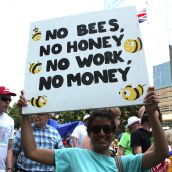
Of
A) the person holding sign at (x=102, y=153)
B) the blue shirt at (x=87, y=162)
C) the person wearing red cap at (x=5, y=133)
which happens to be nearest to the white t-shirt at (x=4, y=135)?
the person wearing red cap at (x=5, y=133)

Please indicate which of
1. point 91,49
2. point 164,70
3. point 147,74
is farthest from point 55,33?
point 164,70

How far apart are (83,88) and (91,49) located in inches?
13.6

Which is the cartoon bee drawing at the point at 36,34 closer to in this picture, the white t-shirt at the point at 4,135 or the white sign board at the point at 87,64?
the white sign board at the point at 87,64

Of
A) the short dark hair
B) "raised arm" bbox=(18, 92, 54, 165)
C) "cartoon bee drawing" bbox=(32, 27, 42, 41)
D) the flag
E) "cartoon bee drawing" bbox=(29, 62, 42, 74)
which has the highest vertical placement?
the flag

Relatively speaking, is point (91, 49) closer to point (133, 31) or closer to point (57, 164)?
point (133, 31)

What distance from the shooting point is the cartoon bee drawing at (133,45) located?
327 cm

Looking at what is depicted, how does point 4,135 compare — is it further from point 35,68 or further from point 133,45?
point 133,45

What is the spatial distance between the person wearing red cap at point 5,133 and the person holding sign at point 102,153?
2214 mm

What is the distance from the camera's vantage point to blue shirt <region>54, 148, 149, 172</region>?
9.55 ft

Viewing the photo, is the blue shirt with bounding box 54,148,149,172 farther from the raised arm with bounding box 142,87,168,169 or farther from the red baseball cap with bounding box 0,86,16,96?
the red baseball cap with bounding box 0,86,16,96

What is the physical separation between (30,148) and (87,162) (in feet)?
1.54

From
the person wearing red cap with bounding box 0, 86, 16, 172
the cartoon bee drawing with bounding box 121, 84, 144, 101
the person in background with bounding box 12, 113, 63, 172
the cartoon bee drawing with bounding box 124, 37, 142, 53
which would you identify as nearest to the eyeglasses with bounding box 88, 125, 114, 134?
the cartoon bee drawing with bounding box 121, 84, 144, 101

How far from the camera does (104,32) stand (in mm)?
3418

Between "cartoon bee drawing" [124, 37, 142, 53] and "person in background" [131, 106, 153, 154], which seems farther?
"person in background" [131, 106, 153, 154]
